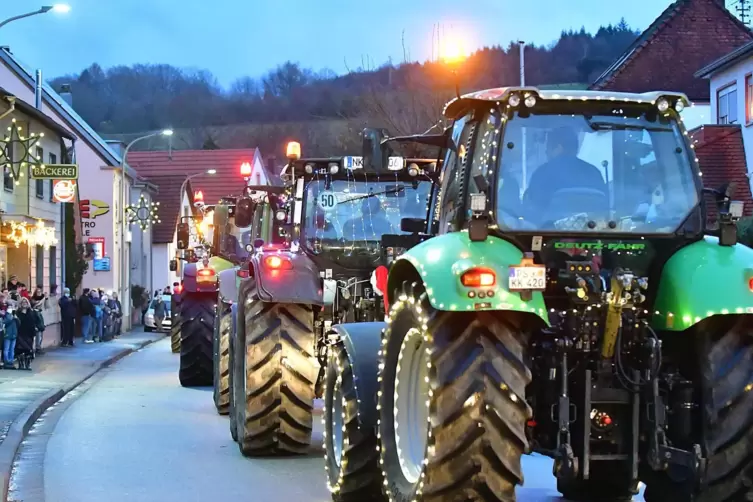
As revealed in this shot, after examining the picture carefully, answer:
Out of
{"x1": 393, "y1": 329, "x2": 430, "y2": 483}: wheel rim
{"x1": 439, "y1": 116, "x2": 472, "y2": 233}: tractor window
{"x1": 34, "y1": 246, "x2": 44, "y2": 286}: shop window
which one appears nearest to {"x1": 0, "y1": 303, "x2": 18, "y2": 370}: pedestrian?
{"x1": 34, "y1": 246, "x2": 44, "y2": 286}: shop window

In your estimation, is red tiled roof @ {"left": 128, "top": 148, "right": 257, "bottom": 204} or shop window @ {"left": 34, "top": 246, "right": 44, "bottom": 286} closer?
shop window @ {"left": 34, "top": 246, "right": 44, "bottom": 286}

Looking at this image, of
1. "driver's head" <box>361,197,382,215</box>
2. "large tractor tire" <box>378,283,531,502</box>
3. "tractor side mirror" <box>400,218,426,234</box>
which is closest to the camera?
"large tractor tire" <box>378,283,531,502</box>

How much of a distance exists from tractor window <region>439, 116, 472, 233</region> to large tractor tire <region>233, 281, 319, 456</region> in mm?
3610

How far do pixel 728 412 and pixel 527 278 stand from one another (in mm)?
1239

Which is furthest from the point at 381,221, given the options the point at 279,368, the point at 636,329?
the point at 636,329

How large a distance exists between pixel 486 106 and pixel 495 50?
2249cm

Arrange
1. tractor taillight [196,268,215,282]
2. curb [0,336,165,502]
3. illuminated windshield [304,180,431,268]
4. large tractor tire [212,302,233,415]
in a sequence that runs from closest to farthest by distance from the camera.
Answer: curb [0,336,165,502] → illuminated windshield [304,180,431,268] → large tractor tire [212,302,233,415] → tractor taillight [196,268,215,282]

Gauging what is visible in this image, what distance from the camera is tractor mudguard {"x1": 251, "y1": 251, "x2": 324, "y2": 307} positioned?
33.9 ft

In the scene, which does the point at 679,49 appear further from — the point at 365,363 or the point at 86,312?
the point at 365,363

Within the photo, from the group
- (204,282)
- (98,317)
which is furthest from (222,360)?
(98,317)

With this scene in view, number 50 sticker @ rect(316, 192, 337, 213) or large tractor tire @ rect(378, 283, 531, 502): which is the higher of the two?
number 50 sticker @ rect(316, 192, 337, 213)

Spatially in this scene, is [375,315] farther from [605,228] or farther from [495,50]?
[495,50]

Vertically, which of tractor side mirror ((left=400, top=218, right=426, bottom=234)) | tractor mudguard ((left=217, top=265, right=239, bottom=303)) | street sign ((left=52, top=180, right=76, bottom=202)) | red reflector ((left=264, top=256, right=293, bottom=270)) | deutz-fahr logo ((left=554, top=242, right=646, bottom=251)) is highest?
street sign ((left=52, top=180, right=76, bottom=202))

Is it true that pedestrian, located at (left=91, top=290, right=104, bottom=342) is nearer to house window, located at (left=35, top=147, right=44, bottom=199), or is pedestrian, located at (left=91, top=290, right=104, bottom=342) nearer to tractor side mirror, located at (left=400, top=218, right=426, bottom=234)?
house window, located at (left=35, top=147, right=44, bottom=199)
